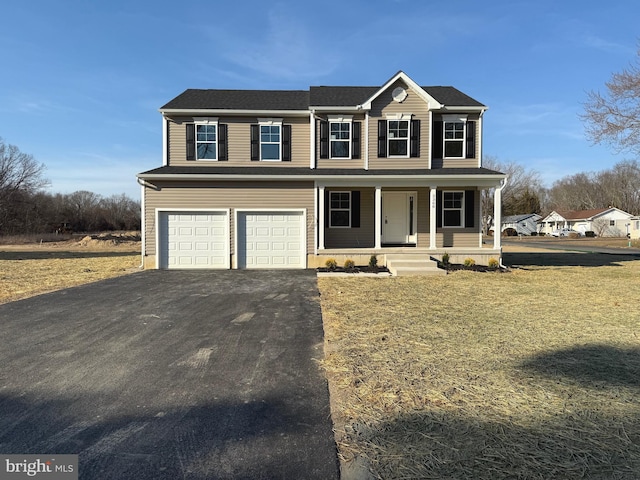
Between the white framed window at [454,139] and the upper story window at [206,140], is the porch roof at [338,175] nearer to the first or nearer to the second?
the upper story window at [206,140]

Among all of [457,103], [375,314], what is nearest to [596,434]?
[375,314]

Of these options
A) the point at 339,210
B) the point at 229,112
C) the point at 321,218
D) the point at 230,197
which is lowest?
the point at 321,218

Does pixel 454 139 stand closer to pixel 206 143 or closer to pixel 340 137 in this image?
pixel 340 137

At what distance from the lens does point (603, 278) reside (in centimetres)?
1127

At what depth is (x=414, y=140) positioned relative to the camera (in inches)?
562

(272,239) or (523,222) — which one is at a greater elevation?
(523,222)

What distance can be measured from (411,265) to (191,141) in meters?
9.49

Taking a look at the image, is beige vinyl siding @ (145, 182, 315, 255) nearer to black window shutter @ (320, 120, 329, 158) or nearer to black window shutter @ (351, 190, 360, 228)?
black window shutter @ (320, 120, 329, 158)

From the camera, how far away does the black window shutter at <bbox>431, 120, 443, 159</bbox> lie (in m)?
A: 14.7

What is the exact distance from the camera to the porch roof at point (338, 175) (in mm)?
13172

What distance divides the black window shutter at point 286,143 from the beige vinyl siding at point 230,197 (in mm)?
1492

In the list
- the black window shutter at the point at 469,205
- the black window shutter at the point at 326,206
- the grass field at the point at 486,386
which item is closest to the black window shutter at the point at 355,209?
the black window shutter at the point at 326,206

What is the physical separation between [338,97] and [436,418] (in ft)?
46.2

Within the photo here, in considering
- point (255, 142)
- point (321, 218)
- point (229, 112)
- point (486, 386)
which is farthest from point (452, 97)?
point (486, 386)
